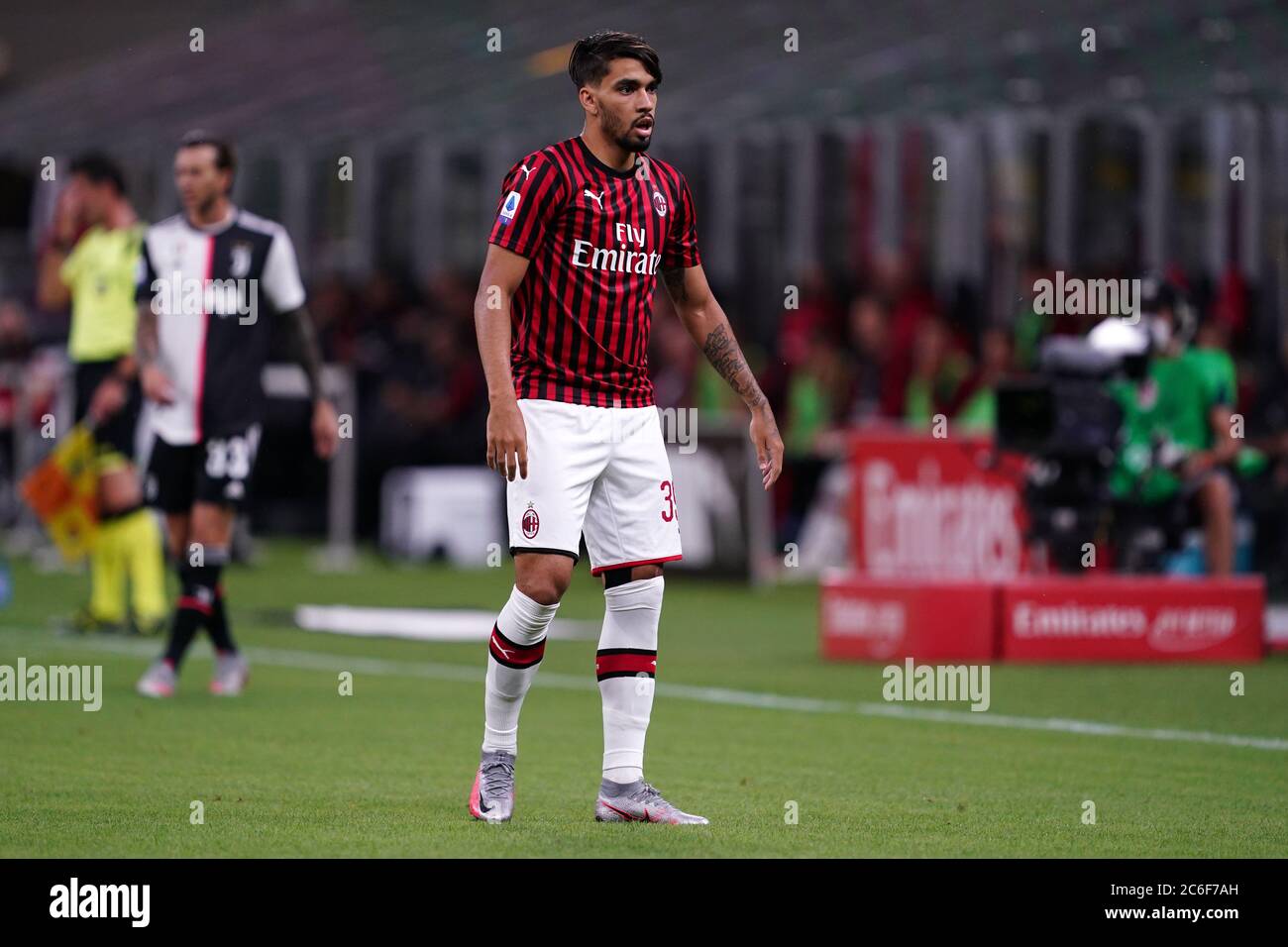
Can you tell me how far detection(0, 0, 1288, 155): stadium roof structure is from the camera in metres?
18.5

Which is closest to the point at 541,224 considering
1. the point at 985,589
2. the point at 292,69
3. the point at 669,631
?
the point at 985,589

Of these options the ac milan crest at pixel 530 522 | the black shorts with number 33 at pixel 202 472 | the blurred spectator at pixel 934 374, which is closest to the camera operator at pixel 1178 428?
the blurred spectator at pixel 934 374

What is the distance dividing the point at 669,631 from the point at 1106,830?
7349 mm

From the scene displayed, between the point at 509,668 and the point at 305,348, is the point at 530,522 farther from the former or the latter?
the point at 305,348

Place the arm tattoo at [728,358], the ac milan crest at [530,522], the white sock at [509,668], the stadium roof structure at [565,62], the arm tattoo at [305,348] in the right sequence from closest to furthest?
the ac milan crest at [530,522]
the white sock at [509,668]
the arm tattoo at [728,358]
the arm tattoo at [305,348]
the stadium roof structure at [565,62]

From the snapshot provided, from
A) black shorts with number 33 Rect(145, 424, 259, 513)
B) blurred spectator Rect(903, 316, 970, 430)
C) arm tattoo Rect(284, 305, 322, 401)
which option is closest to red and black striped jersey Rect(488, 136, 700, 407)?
black shorts with number 33 Rect(145, 424, 259, 513)

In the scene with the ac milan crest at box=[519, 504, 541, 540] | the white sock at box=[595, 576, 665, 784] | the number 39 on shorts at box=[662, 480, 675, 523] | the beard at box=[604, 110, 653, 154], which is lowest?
the white sock at box=[595, 576, 665, 784]

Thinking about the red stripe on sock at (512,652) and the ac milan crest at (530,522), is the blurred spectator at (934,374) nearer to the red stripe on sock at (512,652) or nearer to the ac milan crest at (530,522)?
the red stripe on sock at (512,652)

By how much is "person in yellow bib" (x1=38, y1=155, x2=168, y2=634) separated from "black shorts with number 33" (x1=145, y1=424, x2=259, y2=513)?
245cm

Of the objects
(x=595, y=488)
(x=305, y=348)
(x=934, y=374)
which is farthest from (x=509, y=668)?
(x=934, y=374)

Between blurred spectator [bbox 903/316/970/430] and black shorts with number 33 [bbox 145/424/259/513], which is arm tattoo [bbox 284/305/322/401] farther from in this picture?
blurred spectator [bbox 903/316/970/430]

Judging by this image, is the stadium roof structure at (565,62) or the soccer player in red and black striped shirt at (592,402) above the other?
the stadium roof structure at (565,62)

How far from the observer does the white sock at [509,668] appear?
6.89m
